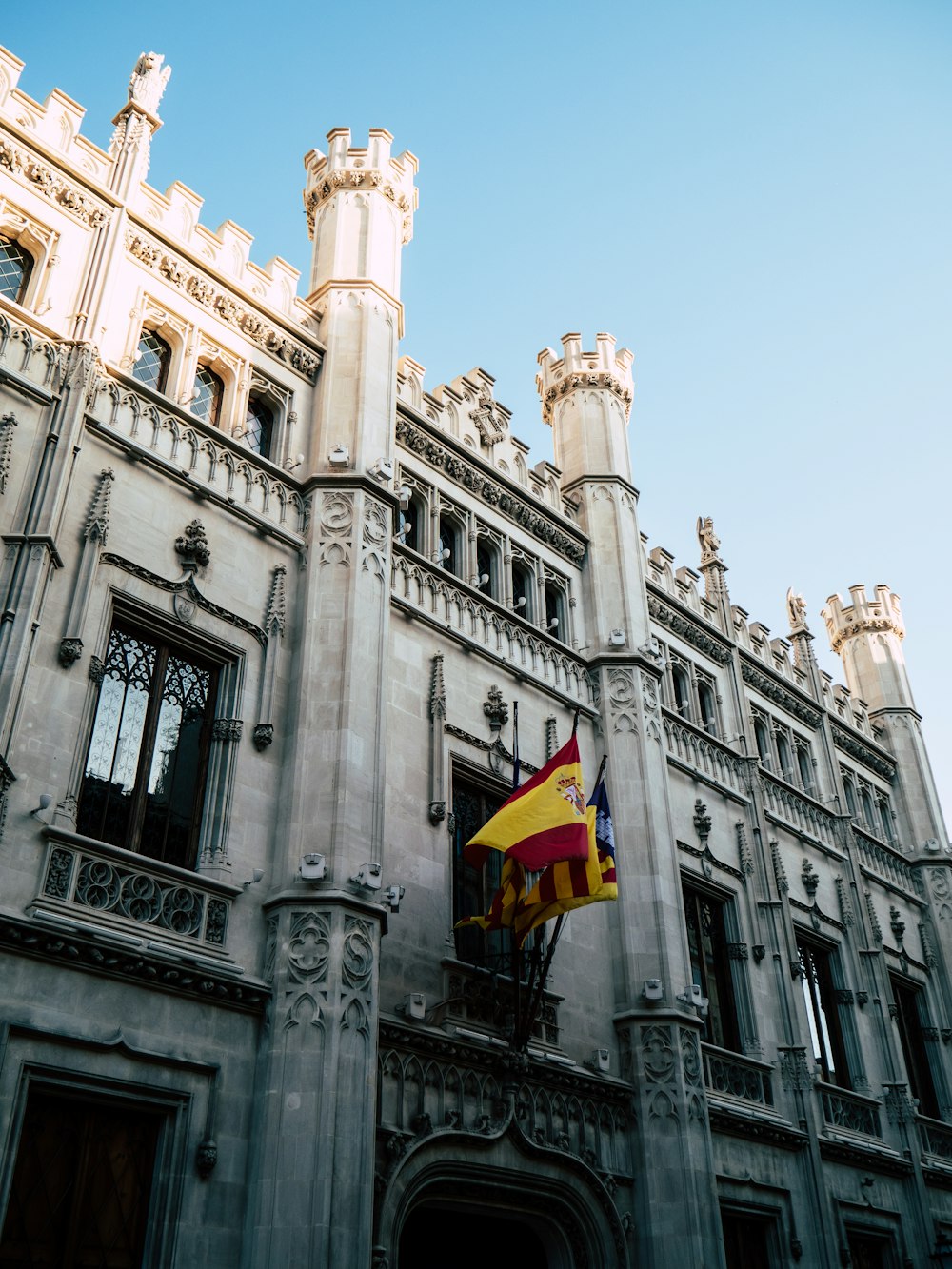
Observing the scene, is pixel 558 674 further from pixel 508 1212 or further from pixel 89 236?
pixel 89 236

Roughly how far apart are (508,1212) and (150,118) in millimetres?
17304

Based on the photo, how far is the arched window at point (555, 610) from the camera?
74.6 feet

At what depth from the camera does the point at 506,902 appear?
16359 millimetres

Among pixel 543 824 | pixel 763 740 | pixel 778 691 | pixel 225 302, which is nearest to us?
pixel 543 824

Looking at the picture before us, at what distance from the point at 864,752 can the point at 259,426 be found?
21206mm

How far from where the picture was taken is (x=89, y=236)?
17.0 metres

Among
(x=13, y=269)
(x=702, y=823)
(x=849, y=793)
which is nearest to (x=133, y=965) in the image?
(x=13, y=269)

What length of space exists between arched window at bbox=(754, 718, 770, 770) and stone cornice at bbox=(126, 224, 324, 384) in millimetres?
14302

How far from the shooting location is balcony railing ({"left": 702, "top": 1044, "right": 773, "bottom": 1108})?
792 inches

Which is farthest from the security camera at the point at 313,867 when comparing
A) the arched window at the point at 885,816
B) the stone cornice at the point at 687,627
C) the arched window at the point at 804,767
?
the arched window at the point at 885,816

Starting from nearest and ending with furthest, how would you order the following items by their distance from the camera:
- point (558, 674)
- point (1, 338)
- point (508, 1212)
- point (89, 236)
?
point (1, 338), point (508, 1212), point (89, 236), point (558, 674)

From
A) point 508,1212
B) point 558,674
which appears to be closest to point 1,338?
point 558,674

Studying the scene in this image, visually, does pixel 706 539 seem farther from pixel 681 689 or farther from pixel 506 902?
pixel 506 902

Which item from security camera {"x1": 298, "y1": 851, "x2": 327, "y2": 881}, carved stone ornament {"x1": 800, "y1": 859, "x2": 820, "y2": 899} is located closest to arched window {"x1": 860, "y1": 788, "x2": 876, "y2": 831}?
carved stone ornament {"x1": 800, "y1": 859, "x2": 820, "y2": 899}
